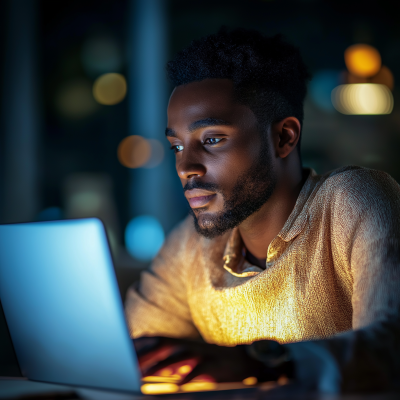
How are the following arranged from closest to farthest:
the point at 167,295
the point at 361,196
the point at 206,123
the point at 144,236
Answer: the point at 361,196 < the point at 206,123 < the point at 167,295 < the point at 144,236

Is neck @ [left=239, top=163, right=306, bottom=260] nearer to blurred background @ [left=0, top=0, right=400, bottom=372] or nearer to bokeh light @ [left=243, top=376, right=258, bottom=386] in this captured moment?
bokeh light @ [left=243, top=376, right=258, bottom=386]

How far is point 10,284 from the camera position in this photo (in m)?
0.77

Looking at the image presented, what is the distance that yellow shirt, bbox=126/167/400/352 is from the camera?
772 mm

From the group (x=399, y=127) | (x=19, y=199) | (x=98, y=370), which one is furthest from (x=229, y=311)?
(x=399, y=127)

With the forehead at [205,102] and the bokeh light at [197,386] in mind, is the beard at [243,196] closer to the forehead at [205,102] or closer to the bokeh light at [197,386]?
the forehead at [205,102]

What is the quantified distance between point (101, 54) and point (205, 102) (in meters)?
3.00

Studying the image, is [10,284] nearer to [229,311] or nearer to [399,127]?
[229,311]

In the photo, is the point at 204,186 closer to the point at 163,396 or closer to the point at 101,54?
the point at 163,396

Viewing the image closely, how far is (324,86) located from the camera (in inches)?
148

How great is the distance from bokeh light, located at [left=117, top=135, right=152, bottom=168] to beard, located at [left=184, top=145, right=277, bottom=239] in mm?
2624

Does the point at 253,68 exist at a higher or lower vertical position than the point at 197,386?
higher

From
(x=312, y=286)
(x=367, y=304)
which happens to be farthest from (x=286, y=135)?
(x=367, y=304)

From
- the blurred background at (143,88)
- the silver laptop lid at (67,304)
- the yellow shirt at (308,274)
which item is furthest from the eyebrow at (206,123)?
the blurred background at (143,88)

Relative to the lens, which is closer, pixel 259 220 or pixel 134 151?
pixel 259 220
